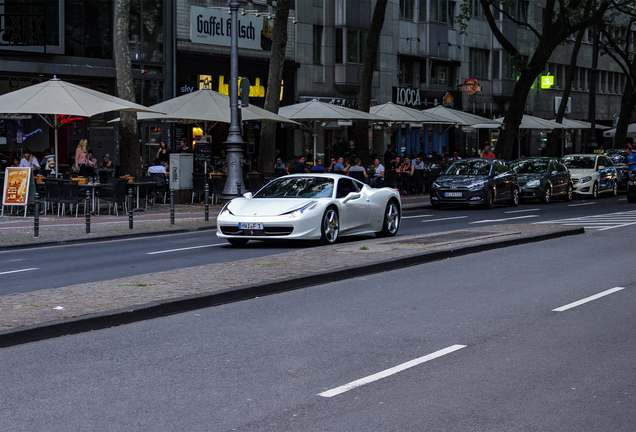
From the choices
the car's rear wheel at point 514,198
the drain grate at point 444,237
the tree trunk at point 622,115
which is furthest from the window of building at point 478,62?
the drain grate at point 444,237

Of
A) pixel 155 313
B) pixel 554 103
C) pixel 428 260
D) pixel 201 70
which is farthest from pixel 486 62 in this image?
pixel 155 313

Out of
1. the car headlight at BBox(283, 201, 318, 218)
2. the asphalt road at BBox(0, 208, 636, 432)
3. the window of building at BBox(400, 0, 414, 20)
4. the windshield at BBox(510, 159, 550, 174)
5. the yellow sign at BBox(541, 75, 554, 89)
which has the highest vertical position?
the window of building at BBox(400, 0, 414, 20)

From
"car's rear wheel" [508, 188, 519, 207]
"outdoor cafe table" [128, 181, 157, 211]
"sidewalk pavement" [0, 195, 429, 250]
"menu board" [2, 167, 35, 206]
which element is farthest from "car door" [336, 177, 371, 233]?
"car's rear wheel" [508, 188, 519, 207]

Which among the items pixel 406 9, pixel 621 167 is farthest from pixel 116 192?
pixel 406 9

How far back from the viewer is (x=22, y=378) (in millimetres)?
6660

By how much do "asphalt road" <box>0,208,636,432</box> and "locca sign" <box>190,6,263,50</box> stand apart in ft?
92.7

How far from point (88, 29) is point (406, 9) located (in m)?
24.7

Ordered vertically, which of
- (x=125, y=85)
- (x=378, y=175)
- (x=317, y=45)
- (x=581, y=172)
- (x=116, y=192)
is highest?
(x=317, y=45)

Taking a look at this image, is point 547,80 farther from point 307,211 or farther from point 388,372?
point 388,372

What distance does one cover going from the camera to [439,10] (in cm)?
5628

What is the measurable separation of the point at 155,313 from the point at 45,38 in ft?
81.4

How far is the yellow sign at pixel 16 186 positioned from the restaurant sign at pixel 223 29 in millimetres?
14623

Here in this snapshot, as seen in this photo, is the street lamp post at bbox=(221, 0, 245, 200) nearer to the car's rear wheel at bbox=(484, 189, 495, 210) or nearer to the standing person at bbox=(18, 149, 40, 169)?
the standing person at bbox=(18, 149, 40, 169)

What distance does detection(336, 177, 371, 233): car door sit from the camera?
17.2 meters
